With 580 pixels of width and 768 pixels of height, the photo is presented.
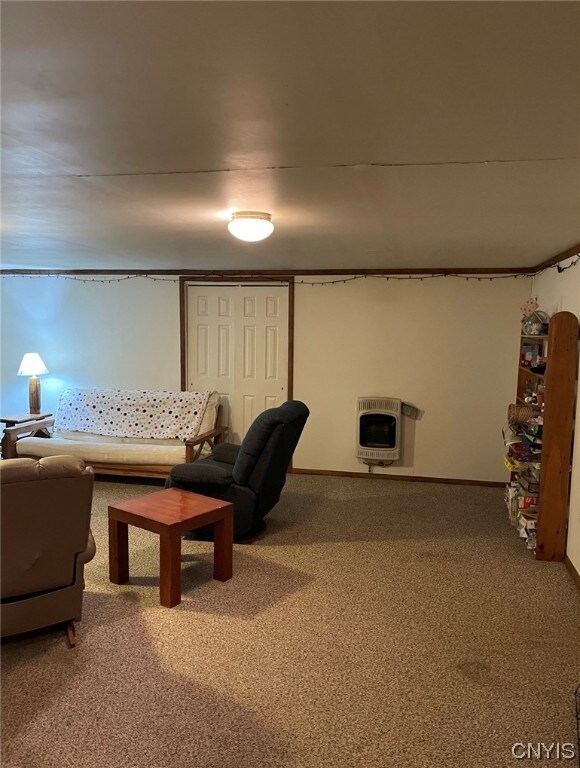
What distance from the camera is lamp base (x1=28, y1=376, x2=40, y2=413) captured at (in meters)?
6.26

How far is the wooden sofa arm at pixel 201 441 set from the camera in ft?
17.3

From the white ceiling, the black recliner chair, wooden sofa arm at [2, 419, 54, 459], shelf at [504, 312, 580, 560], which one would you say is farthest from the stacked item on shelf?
wooden sofa arm at [2, 419, 54, 459]

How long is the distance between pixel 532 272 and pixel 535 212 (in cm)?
286

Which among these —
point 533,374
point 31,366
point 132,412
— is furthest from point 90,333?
point 533,374

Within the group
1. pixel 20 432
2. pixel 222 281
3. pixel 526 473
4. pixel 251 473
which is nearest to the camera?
pixel 251 473

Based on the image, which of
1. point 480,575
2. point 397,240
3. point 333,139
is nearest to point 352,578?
point 480,575

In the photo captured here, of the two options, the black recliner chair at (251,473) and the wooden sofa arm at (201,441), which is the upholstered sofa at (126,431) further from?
the black recliner chair at (251,473)

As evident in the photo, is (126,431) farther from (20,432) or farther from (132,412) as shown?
(20,432)

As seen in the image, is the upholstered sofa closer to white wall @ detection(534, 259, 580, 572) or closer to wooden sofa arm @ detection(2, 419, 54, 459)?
wooden sofa arm @ detection(2, 419, 54, 459)

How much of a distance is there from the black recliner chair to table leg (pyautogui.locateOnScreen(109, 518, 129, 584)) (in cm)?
70

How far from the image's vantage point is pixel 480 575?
3607mm

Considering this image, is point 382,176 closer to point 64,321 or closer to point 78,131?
point 78,131

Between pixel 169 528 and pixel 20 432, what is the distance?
3265 mm

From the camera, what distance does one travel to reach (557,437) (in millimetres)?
3746
